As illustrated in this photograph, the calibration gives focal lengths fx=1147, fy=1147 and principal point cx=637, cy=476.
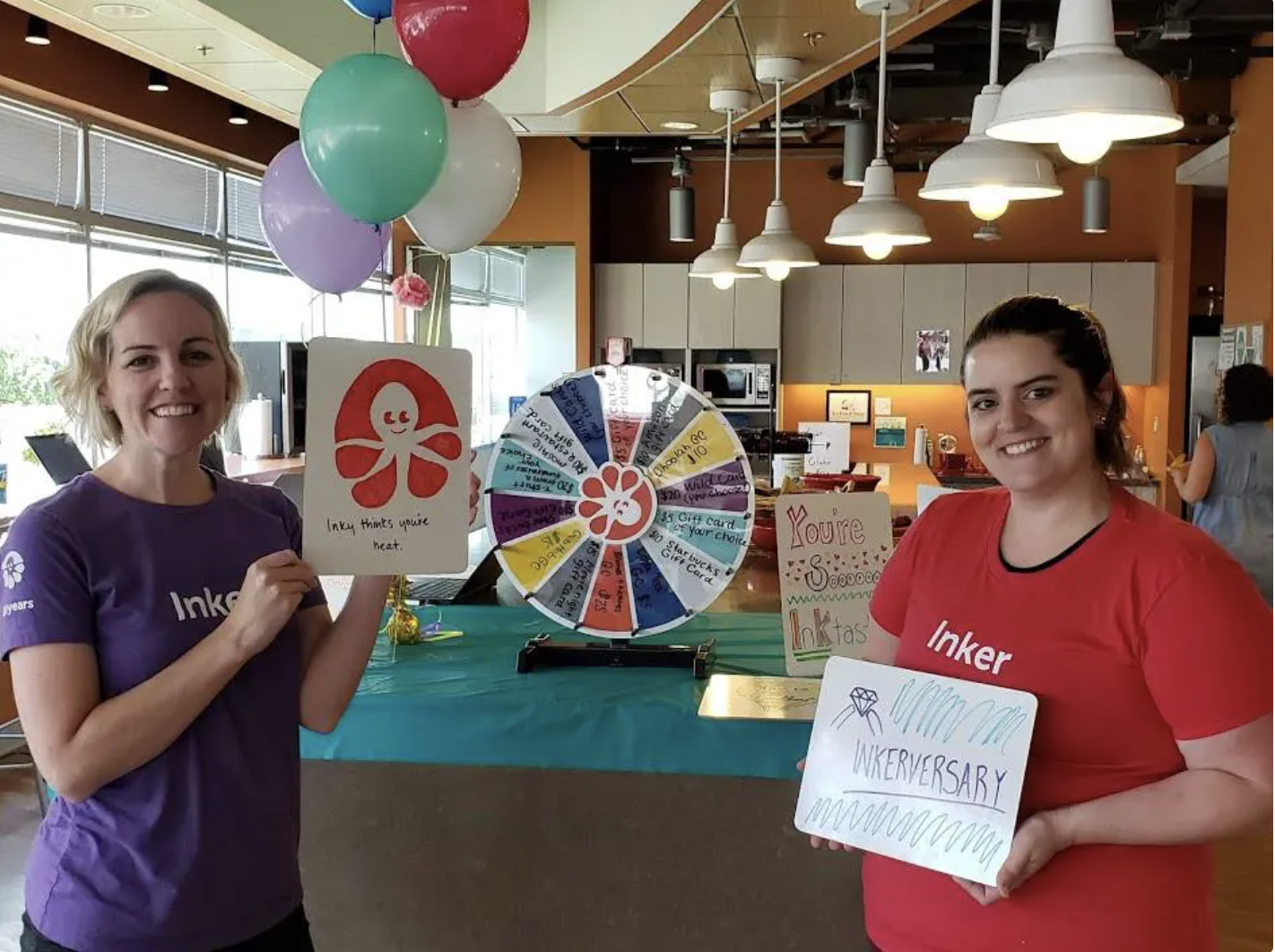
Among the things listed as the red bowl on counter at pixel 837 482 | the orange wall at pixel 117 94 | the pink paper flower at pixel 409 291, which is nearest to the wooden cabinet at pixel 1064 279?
the red bowl on counter at pixel 837 482

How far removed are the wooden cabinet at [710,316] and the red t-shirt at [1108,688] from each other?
748 cm

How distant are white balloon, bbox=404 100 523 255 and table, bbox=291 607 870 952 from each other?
0.99m

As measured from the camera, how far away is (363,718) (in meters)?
2.23

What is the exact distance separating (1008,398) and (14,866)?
3.70 m

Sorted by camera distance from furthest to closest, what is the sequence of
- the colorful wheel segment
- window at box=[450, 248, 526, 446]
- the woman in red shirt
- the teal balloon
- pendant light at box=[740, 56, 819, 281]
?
window at box=[450, 248, 526, 446]
pendant light at box=[740, 56, 819, 281]
the colorful wheel segment
the teal balloon
the woman in red shirt

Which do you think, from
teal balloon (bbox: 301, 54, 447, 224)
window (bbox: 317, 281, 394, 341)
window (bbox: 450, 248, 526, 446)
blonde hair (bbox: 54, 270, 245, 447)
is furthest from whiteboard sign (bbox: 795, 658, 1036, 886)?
window (bbox: 450, 248, 526, 446)

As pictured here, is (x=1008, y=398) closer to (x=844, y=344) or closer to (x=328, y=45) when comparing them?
(x=328, y=45)

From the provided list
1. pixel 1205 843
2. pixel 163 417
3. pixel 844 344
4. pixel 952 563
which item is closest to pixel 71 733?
pixel 163 417

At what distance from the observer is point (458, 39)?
226 centimetres

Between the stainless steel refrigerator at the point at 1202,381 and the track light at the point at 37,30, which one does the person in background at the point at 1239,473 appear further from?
the track light at the point at 37,30

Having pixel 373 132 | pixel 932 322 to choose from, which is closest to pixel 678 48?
pixel 373 132

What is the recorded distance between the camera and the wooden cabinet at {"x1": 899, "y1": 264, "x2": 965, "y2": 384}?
878 cm

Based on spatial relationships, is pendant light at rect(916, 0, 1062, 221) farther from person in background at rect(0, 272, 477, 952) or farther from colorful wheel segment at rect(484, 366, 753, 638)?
person in background at rect(0, 272, 477, 952)

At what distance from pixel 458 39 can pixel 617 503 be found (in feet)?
3.18
